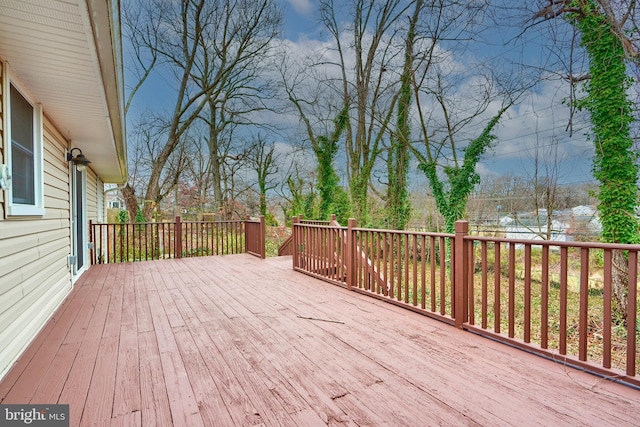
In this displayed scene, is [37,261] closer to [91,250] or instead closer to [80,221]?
[80,221]

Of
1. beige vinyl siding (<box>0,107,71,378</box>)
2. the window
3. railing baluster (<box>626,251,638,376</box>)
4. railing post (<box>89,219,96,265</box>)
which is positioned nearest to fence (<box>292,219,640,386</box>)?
railing baluster (<box>626,251,638,376</box>)

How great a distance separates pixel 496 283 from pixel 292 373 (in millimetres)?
1760

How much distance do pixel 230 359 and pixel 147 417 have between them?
0.71 meters

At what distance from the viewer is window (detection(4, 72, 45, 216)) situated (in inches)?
97.0

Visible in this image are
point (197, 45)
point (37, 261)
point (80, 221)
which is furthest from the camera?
point (197, 45)

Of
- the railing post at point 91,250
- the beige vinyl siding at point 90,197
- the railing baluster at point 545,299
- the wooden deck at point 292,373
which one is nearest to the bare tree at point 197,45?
the beige vinyl siding at point 90,197

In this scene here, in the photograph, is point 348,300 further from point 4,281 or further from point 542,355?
point 4,281

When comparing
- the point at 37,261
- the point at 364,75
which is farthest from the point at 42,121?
the point at 364,75

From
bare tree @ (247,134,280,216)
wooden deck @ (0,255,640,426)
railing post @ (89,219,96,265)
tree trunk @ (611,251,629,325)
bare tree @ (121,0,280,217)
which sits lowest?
tree trunk @ (611,251,629,325)

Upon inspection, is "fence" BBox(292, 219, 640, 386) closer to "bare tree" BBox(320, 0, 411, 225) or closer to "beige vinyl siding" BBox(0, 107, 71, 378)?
"beige vinyl siding" BBox(0, 107, 71, 378)

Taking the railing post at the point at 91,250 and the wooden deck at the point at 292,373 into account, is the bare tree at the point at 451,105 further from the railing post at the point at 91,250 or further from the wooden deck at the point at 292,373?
the railing post at the point at 91,250

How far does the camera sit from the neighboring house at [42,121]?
6.26ft

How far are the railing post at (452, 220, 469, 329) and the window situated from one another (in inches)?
137

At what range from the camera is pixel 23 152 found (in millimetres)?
2871
